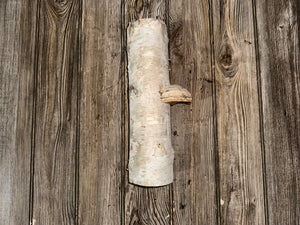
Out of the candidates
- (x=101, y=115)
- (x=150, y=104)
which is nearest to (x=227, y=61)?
(x=150, y=104)

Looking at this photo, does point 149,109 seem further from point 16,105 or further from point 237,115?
point 16,105

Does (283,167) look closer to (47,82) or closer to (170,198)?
(170,198)

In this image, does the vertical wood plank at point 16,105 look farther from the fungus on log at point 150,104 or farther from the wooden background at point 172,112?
the fungus on log at point 150,104

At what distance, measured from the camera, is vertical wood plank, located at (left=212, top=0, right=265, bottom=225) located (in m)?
0.77

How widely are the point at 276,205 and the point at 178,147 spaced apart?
404mm

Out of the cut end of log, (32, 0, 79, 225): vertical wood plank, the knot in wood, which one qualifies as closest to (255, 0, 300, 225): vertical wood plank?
the knot in wood

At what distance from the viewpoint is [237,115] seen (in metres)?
0.80

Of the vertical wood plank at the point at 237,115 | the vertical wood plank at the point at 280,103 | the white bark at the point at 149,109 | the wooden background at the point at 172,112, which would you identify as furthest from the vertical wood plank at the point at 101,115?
the vertical wood plank at the point at 280,103

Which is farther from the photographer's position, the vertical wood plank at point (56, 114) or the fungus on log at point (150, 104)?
the vertical wood plank at point (56, 114)

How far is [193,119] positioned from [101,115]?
355 millimetres

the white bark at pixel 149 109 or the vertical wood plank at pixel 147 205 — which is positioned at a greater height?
the white bark at pixel 149 109

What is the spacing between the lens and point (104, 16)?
859 millimetres

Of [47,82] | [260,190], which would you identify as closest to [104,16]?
[47,82]

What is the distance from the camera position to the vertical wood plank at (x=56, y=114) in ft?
2.64
